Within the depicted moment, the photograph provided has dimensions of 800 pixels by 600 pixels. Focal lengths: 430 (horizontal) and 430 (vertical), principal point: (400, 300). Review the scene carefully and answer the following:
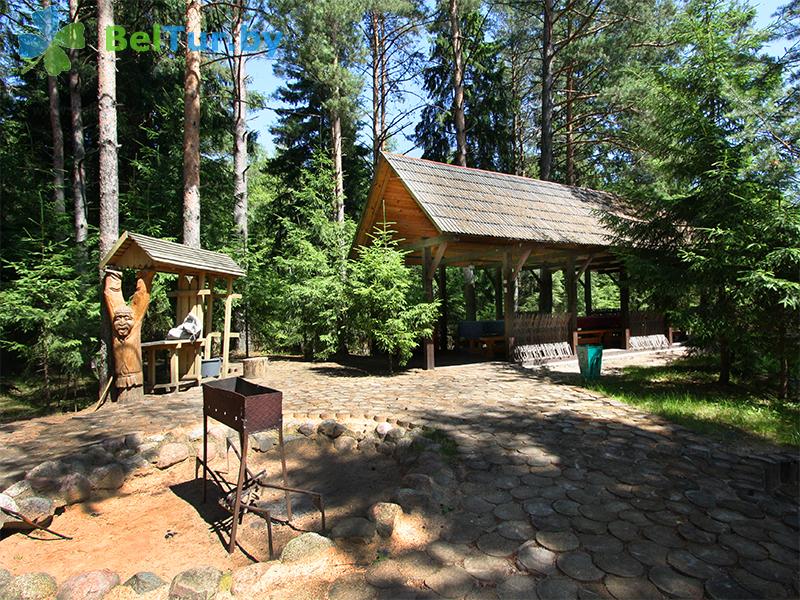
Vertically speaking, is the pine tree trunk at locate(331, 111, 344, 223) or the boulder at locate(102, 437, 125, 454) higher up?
the pine tree trunk at locate(331, 111, 344, 223)

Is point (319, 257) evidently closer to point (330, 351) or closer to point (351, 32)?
point (330, 351)

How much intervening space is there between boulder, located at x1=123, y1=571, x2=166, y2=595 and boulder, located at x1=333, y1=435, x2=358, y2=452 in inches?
102

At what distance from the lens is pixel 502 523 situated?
10.2 ft

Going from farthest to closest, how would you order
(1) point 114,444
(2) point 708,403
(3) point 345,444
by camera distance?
(2) point 708,403 < (3) point 345,444 < (1) point 114,444

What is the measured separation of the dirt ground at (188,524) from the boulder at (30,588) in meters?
0.44

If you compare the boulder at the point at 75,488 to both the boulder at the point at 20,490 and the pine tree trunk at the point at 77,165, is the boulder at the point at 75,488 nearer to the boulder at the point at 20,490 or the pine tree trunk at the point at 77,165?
the boulder at the point at 20,490

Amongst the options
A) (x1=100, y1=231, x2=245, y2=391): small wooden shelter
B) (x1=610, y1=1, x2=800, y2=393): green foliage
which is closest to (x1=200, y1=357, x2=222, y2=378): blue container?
(x1=100, y1=231, x2=245, y2=391): small wooden shelter

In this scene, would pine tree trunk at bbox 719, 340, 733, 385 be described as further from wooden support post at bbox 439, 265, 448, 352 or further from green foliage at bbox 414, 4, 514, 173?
green foliage at bbox 414, 4, 514, 173

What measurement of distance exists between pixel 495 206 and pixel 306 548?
9121 millimetres

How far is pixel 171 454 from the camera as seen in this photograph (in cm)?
485

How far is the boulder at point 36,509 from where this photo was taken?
3.56 m

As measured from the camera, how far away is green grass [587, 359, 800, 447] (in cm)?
483

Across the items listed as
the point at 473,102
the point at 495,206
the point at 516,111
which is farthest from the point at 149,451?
the point at 516,111

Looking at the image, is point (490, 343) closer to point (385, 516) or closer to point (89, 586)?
point (385, 516)
